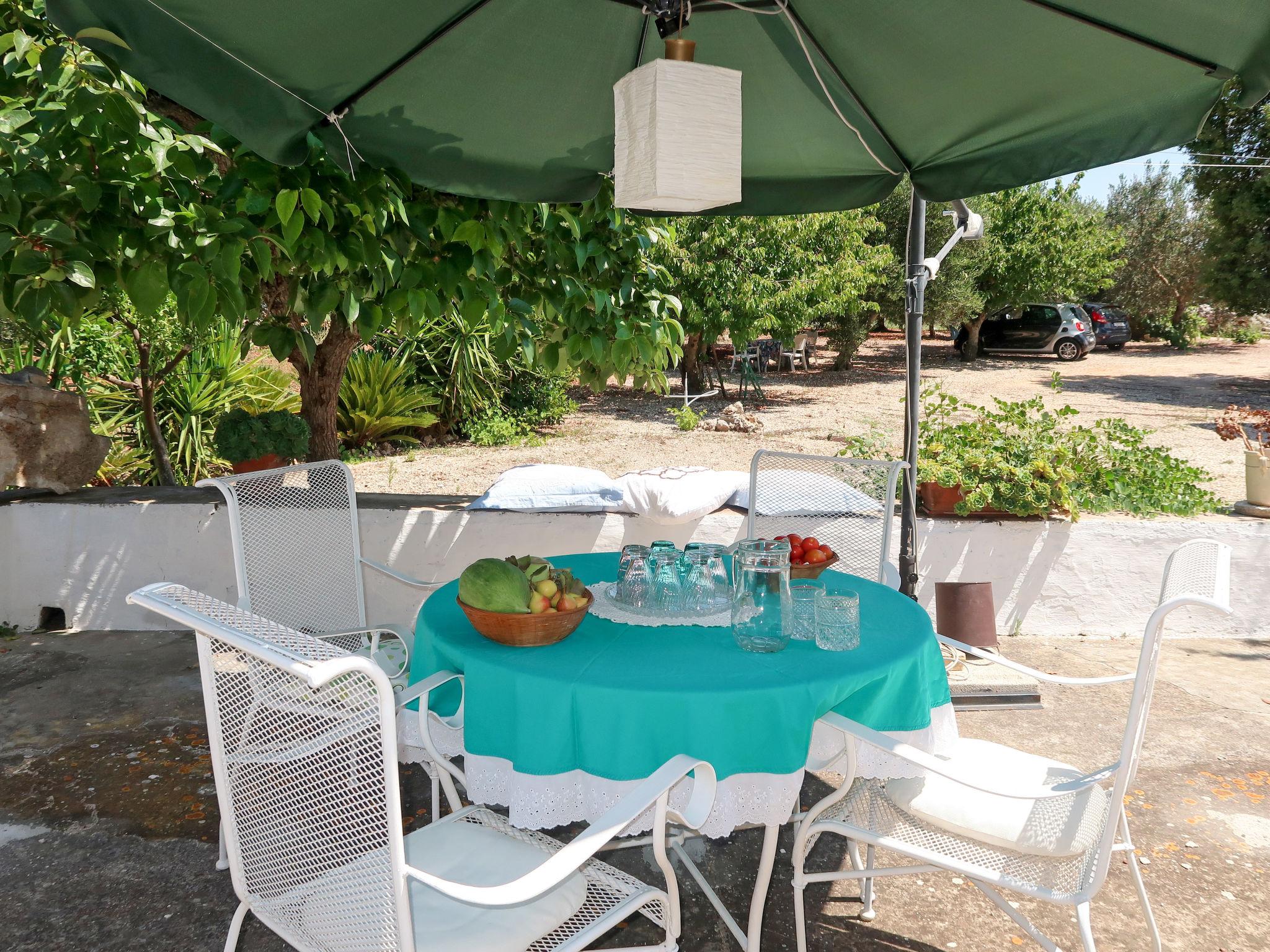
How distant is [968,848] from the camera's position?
179 cm

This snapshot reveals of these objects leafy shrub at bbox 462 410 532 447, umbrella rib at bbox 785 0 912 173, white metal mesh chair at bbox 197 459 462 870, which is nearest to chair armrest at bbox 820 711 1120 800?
white metal mesh chair at bbox 197 459 462 870

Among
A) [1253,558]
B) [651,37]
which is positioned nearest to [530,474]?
[651,37]

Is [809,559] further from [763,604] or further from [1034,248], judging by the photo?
[1034,248]

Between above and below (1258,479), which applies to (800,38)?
Result: above

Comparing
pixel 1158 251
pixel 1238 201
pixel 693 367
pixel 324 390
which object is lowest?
pixel 324 390

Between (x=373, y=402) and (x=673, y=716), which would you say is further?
(x=373, y=402)

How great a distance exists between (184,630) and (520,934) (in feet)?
11.5

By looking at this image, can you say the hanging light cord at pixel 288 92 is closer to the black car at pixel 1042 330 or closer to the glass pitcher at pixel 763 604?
the glass pitcher at pixel 763 604

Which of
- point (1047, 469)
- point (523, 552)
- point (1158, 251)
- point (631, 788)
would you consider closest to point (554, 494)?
point (523, 552)

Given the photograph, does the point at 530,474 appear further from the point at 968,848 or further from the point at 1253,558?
the point at 1253,558

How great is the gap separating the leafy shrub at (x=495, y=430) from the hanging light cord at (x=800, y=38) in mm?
7773

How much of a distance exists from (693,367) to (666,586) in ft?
38.6

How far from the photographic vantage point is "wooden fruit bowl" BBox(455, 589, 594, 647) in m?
1.86

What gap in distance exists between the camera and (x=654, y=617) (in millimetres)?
2123
